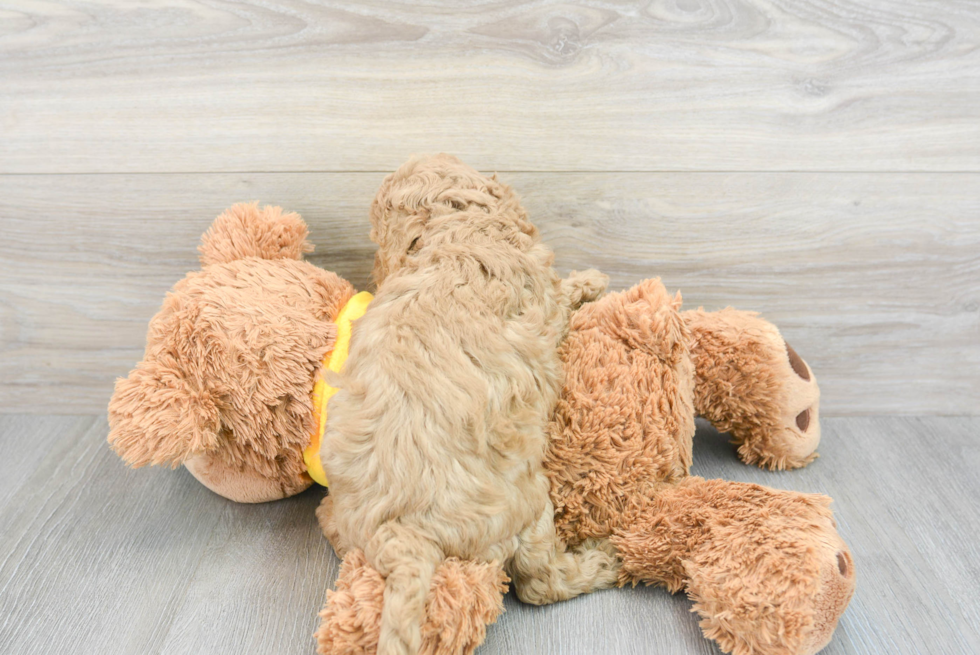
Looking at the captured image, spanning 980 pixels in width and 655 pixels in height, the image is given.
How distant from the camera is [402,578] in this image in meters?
0.57

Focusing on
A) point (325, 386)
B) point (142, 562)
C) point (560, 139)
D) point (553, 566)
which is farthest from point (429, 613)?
point (560, 139)

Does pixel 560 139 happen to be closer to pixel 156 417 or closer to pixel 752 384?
pixel 752 384

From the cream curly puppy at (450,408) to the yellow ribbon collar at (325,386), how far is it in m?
0.08

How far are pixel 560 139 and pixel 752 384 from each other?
41 cm

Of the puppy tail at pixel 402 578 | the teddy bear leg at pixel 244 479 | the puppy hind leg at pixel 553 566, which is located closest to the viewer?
the puppy tail at pixel 402 578

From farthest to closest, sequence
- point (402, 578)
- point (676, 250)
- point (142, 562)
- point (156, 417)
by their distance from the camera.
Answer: point (676, 250) → point (142, 562) → point (156, 417) → point (402, 578)

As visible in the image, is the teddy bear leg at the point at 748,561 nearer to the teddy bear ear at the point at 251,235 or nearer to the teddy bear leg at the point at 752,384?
the teddy bear leg at the point at 752,384

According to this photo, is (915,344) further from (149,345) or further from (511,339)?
(149,345)

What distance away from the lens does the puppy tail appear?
55cm

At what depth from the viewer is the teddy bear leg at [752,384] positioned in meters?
0.88

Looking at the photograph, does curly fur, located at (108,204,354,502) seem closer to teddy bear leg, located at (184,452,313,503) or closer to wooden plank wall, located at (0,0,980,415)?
teddy bear leg, located at (184,452,313,503)

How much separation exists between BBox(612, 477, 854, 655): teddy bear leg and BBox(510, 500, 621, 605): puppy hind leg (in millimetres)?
23

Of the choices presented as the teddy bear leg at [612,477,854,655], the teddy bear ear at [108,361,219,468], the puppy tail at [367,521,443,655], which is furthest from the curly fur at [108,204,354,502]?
the teddy bear leg at [612,477,854,655]

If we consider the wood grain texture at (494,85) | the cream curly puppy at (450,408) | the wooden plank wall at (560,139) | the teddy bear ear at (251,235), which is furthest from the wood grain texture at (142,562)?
the wood grain texture at (494,85)
